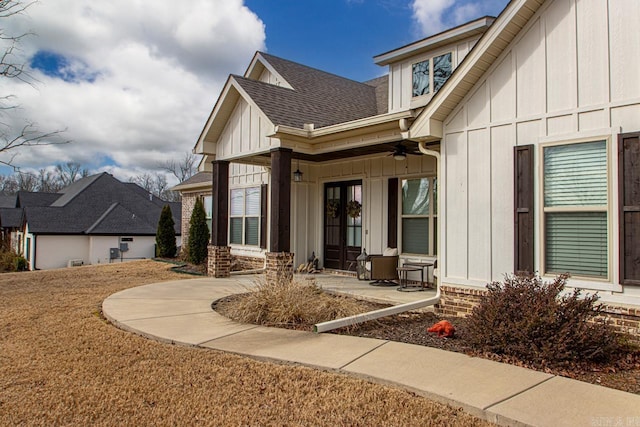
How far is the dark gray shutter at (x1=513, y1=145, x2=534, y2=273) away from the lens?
5520 millimetres

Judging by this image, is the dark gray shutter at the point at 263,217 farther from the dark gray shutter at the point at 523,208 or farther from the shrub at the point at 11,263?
the shrub at the point at 11,263

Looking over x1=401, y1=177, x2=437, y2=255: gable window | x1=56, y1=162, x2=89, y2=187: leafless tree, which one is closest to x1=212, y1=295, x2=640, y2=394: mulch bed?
x1=401, y1=177, x2=437, y2=255: gable window

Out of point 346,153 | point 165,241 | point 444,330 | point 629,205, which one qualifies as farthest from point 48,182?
point 629,205

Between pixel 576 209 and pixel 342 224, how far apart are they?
6478 mm

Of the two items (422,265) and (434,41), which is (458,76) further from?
(434,41)

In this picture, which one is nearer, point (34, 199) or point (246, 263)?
point (246, 263)

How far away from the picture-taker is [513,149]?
18.8 ft

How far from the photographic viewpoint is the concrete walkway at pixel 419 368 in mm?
3166

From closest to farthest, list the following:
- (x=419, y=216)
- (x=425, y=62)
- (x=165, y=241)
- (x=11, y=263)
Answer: (x=419, y=216)
(x=425, y=62)
(x=165, y=241)
(x=11, y=263)

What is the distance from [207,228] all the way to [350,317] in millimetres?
10268

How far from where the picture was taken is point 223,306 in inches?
284

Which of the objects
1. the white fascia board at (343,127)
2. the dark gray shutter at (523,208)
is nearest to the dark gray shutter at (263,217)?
the white fascia board at (343,127)

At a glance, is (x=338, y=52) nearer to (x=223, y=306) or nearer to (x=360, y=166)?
(x=360, y=166)

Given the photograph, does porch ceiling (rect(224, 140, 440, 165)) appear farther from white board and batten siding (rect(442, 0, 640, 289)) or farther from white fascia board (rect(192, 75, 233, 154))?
white board and batten siding (rect(442, 0, 640, 289))
